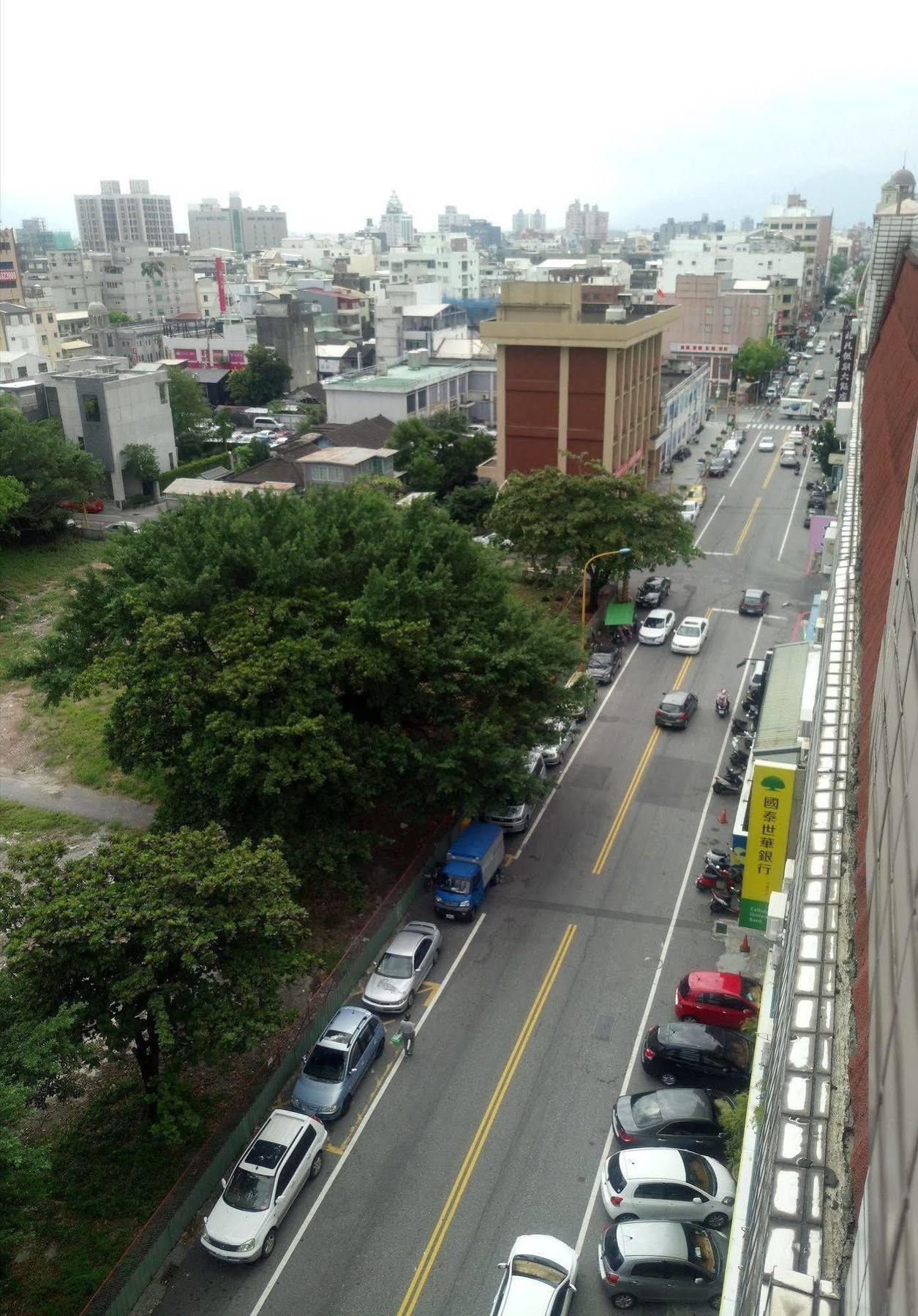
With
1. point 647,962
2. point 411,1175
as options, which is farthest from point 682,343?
point 411,1175

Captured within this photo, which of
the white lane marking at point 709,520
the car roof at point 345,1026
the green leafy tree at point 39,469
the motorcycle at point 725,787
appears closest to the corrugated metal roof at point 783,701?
the motorcycle at point 725,787

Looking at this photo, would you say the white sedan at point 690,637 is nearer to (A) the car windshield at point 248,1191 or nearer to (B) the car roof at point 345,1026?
(B) the car roof at point 345,1026

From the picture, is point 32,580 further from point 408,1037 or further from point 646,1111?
point 646,1111

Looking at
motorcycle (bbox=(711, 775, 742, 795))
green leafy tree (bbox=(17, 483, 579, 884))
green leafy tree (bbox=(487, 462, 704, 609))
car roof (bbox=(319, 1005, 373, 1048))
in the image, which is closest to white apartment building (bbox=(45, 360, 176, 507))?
green leafy tree (bbox=(487, 462, 704, 609))

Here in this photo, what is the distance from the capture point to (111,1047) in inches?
621

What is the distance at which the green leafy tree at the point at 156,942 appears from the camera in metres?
15.1

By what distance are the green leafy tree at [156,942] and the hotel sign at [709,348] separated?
3785 inches

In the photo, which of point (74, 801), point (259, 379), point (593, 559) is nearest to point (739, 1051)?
point (74, 801)

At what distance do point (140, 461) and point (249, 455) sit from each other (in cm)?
890

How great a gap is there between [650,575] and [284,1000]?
1261 inches

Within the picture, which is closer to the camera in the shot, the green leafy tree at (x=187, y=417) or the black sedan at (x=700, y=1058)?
the black sedan at (x=700, y=1058)

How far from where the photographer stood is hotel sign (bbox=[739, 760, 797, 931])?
20.3 meters

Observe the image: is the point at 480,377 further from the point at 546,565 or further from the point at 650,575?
the point at 546,565

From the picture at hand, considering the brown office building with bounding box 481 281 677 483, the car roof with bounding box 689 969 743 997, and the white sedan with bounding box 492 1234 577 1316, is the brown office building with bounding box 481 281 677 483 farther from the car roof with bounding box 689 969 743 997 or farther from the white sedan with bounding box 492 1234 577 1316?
the white sedan with bounding box 492 1234 577 1316
